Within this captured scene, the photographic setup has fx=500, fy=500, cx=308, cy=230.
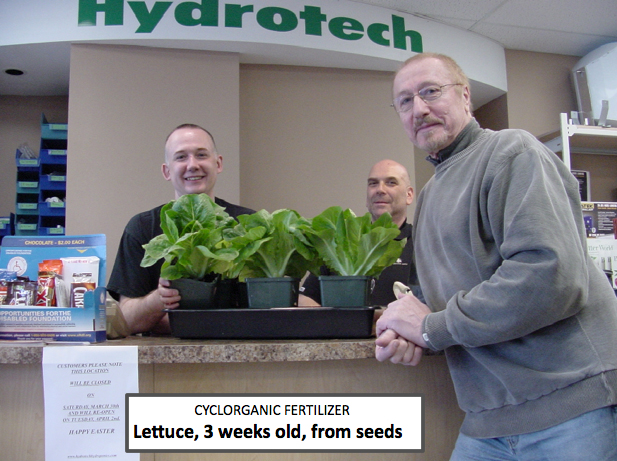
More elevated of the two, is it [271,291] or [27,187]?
[27,187]

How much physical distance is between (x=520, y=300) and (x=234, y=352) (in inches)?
20.2

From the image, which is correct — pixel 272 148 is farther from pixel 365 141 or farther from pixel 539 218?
pixel 539 218

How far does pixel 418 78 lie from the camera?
3.65ft

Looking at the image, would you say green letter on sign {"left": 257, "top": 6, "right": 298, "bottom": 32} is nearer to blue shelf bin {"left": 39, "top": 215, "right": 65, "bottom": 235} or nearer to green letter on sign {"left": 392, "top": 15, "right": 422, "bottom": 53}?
green letter on sign {"left": 392, "top": 15, "right": 422, "bottom": 53}

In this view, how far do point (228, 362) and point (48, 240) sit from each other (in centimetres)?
49

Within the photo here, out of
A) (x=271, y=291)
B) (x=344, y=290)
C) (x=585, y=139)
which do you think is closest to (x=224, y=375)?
(x=271, y=291)

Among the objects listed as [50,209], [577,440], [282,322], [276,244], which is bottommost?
[577,440]

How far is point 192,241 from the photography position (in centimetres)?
102

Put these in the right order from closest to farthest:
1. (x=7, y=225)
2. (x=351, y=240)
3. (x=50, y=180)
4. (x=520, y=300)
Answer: (x=520, y=300) < (x=351, y=240) < (x=50, y=180) < (x=7, y=225)

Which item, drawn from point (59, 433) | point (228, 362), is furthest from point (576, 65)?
point (59, 433)

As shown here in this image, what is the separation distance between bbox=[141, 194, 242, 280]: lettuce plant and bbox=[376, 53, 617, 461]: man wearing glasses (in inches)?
14.5

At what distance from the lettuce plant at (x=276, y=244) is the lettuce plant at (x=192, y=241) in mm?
52

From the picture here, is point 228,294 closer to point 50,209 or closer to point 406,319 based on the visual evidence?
point 406,319

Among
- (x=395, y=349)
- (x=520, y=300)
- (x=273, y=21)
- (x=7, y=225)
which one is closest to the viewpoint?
(x=520, y=300)
